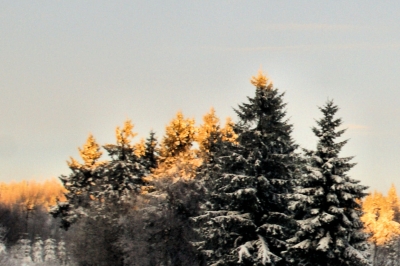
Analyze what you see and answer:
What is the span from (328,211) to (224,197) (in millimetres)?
5672

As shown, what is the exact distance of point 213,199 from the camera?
3453 centimetres

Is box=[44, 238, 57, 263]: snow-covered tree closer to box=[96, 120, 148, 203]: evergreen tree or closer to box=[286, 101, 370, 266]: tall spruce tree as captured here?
box=[96, 120, 148, 203]: evergreen tree

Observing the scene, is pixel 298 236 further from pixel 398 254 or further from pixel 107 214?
pixel 398 254

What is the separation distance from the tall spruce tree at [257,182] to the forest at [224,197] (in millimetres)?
58

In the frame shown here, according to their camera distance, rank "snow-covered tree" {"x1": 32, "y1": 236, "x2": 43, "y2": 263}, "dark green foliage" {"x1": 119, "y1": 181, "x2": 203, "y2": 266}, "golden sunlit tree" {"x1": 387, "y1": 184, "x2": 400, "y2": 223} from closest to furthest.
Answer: "dark green foliage" {"x1": 119, "y1": 181, "x2": 203, "y2": 266} < "snow-covered tree" {"x1": 32, "y1": 236, "x2": 43, "y2": 263} < "golden sunlit tree" {"x1": 387, "y1": 184, "x2": 400, "y2": 223}

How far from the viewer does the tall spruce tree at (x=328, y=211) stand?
28.5 metres

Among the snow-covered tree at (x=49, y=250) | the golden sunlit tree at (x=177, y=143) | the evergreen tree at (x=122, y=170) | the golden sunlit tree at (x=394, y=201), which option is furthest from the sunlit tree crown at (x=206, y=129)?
the golden sunlit tree at (x=394, y=201)

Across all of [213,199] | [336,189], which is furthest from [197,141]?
[336,189]

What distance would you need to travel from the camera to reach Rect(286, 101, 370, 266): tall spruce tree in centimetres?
2855

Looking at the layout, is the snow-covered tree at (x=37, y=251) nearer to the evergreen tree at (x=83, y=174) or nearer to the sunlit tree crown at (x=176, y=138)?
the evergreen tree at (x=83, y=174)

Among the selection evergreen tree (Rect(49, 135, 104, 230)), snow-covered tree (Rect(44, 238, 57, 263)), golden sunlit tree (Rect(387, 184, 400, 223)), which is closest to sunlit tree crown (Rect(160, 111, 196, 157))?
evergreen tree (Rect(49, 135, 104, 230))

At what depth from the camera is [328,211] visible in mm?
29016

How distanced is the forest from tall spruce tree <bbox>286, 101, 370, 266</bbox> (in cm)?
6

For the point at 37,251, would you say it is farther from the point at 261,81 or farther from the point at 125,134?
the point at 261,81
